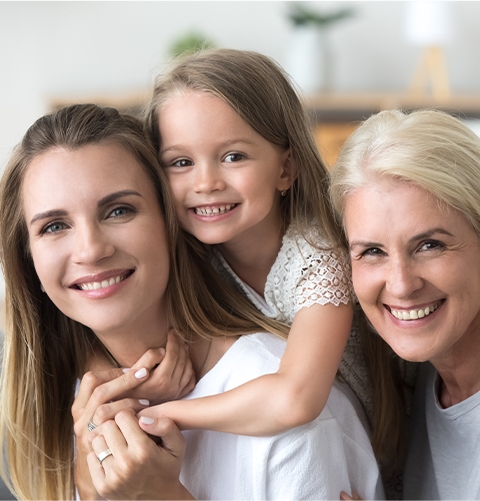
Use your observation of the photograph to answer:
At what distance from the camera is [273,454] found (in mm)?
1469

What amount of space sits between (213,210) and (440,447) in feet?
2.34

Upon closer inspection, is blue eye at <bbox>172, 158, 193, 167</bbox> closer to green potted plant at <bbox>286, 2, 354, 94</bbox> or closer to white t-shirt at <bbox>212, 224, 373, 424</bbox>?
white t-shirt at <bbox>212, 224, 373, 424</bbox>

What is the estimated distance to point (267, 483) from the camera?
146cm

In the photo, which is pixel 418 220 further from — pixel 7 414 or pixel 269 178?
pixel 7 414

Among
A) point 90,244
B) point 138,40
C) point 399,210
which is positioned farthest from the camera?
point 138,40

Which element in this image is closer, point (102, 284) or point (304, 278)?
point (102, 284)

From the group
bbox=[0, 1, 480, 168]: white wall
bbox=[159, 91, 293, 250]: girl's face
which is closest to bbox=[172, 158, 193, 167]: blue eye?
bbox=[159, 91, 293, 250]: girl's face

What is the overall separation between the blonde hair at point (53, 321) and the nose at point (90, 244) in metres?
0.17

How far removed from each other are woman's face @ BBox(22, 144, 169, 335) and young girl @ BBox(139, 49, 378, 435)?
0.49 ft

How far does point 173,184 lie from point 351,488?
29.7 inches

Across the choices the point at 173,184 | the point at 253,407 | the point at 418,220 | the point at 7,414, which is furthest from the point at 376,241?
the point at 7,414

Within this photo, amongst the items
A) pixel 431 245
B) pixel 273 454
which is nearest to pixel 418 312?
pixel 431 245

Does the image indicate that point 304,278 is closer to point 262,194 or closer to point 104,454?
point 262,194

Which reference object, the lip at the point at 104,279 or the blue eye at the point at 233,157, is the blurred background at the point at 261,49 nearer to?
the blue eye at the point at 233,157
